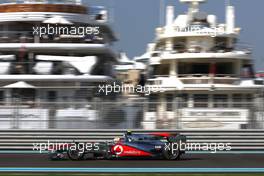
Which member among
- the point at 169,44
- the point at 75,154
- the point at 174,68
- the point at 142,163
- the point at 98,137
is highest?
the point at 169,44

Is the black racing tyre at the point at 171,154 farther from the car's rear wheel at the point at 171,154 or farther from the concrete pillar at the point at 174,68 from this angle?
the concrete pillar at the point at 174,68

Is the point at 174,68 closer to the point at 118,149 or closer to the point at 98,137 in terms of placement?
the point at 98,137

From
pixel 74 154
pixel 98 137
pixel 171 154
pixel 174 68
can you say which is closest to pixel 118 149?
pixel 74 154

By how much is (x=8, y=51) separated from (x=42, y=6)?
87.2 inches

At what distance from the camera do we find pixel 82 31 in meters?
24.0

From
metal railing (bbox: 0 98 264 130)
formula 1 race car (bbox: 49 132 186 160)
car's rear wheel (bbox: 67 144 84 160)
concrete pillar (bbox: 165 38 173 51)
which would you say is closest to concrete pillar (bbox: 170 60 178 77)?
concrete pillar (bbox: 165 38 173 51)

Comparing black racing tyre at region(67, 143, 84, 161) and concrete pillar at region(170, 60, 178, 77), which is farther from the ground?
concrete pillar at region(170, 60, 178, 77)

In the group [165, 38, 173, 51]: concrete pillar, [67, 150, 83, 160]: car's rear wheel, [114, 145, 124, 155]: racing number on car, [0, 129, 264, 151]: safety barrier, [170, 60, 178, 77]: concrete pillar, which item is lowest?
[0, 129, 264, 151]: safety barrier

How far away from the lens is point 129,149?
15734mm

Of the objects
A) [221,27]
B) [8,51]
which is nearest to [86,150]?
[8,51]

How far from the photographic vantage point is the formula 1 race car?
15.6 meters

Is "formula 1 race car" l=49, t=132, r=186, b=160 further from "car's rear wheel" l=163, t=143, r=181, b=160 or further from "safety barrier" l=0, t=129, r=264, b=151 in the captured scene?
"safety barrier" l=0, t=129, r=264, b=151

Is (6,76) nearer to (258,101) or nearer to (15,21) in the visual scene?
(15,21)

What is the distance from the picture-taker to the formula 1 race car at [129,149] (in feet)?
51.2
